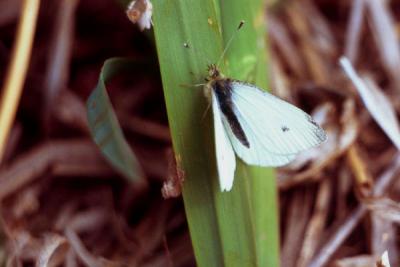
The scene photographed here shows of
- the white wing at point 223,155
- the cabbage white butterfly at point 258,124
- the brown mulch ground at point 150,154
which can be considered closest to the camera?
the white wing at point 223,155

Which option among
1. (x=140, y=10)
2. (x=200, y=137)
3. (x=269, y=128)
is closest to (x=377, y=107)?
(x=269, y=128)

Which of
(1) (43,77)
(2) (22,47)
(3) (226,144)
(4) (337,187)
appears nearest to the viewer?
(3) (226,144)

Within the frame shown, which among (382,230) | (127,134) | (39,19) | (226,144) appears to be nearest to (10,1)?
(39,19)

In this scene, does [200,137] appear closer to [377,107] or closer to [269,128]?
[269,128]

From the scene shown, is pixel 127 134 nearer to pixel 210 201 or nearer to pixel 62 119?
pixel 62 119

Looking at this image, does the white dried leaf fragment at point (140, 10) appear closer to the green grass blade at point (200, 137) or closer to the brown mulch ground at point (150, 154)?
the green grass blade at point (200, 137)

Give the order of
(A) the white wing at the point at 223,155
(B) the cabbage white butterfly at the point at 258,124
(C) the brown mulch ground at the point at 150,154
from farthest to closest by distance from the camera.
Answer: (C) the brown mulch ground at the point at 150,154 → (B) the cabbage white butterfly at the point at 258,124 → (A) the white wing at the point at 223,155

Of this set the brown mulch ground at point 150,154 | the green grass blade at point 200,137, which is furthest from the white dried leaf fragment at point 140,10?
the brown mulch ground at point 150,154
